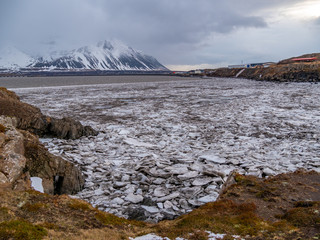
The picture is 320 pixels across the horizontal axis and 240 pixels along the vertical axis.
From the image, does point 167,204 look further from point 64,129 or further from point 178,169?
point 64,129

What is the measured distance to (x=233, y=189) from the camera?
6.94 m

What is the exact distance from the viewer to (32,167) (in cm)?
750

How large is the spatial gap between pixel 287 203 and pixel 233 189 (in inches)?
57.9

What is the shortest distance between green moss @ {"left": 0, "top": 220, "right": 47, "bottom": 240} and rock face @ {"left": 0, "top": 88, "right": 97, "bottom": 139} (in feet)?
31.1

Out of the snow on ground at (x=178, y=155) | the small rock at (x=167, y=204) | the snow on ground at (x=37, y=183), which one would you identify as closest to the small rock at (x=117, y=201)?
the snow on ground at (x=178, y=155)

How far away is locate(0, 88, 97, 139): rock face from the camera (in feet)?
40.6

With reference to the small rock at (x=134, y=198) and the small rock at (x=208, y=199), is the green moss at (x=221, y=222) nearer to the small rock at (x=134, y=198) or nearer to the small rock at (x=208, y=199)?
the small rock at (x=208, y=199)

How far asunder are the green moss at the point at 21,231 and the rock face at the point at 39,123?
373 inches

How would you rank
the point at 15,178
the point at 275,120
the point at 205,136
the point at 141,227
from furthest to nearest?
the point at 275,120
the point at 205,136
the point at 15,178
the point at 141,227

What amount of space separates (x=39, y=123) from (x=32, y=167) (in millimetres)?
6676

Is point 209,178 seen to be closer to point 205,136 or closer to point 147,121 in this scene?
point 205,136

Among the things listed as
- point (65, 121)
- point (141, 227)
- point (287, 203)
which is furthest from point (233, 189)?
point (65, 121)

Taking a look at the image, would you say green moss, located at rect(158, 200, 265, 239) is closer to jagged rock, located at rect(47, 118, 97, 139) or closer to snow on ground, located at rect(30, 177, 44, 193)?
snow on ground, located at rect(30, 177, 44, 193)

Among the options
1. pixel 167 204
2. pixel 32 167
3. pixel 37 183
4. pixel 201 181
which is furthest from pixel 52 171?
pixel 201 181
